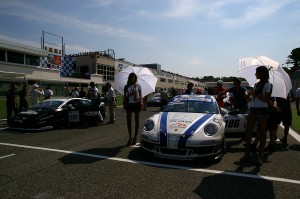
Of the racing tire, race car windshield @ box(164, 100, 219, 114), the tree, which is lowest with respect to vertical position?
the racing tire

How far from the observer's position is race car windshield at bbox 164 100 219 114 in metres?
6.69

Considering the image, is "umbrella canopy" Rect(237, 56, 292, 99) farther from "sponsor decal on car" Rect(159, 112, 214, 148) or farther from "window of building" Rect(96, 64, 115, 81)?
"window of building" Rect(96, 64, 115, 81)

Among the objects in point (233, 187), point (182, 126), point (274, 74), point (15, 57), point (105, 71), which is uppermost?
point (15, 57)

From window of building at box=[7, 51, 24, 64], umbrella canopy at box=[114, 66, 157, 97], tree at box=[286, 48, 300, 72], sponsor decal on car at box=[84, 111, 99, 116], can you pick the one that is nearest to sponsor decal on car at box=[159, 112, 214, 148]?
umbrella canopy at box=[114, 66, 157, 97]

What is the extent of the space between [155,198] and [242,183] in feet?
4.86

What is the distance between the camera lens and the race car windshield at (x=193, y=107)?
6.69m

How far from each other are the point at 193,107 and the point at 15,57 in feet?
97.6

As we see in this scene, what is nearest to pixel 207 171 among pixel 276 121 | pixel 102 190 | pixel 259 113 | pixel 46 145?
pixel 259 113

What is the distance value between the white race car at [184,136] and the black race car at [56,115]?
4.43m

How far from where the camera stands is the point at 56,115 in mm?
9562

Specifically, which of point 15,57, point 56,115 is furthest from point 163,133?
point 15,57

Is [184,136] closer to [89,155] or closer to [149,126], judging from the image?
[149,126]

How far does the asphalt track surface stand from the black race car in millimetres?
2060

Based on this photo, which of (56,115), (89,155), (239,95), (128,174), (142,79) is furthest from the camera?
(56,115)
